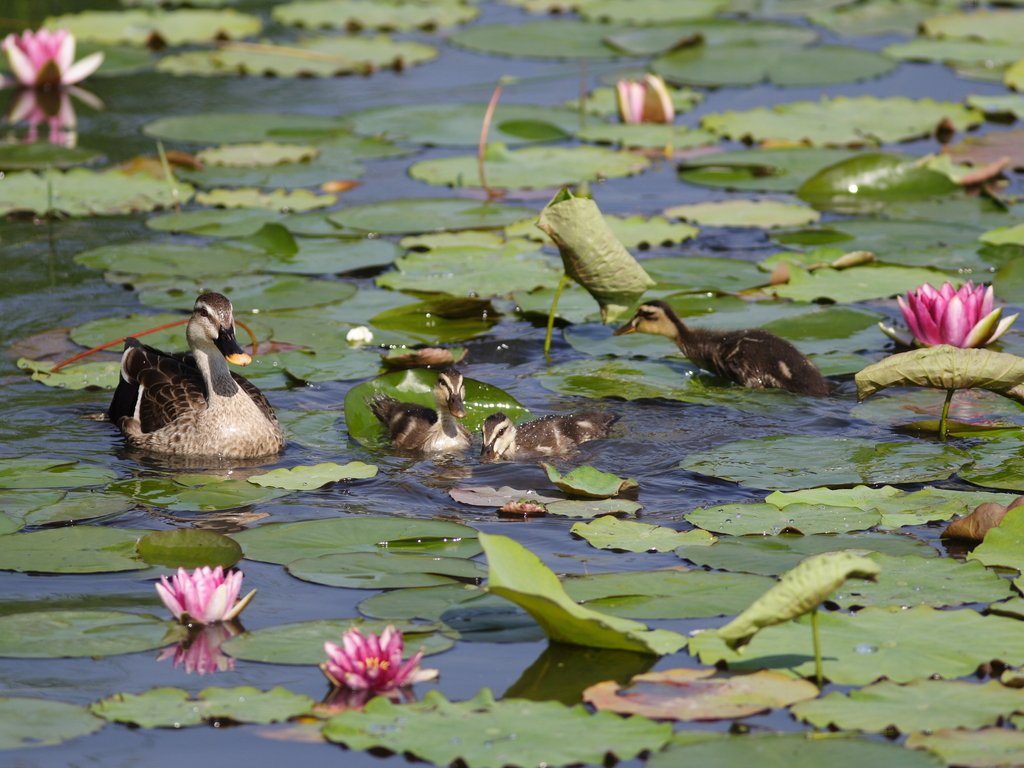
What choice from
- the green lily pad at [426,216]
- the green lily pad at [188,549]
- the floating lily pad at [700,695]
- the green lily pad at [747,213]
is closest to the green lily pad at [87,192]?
the green lily pad at [426,216]

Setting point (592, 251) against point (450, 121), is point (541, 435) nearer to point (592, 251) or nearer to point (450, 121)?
point (592, 251)

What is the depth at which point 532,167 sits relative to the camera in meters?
10.0

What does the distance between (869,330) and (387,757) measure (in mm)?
4599

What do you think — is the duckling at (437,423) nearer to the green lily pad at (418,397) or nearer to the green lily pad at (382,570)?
the green lily pad at (418,397)

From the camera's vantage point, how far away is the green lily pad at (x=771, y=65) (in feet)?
39.7

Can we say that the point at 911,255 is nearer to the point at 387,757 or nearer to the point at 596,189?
the point at 596,189

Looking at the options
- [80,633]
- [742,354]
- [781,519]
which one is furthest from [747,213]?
[80,633]

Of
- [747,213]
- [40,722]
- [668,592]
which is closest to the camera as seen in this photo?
[40,722]

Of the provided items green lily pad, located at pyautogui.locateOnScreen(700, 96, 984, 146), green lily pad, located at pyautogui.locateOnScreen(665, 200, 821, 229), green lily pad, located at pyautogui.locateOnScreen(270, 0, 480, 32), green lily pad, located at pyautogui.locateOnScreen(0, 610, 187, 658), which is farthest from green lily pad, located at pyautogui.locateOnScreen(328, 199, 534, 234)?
green lily pad, located at pyautogui.locateOnScreen(270, 0, 480, 32)

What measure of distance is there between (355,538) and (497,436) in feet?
3.97

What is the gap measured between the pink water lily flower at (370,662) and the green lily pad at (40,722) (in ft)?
2.22

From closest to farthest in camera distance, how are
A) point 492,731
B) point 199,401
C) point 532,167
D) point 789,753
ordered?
1. point 789,753
2. point 492,731
3. point 199,401
4. point 532,167

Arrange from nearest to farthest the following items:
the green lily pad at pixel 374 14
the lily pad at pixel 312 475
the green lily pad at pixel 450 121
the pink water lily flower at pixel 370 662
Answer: the pink water lily flower at pixel 370 662 < the lily pad at pixel 312 475 < the green lily pad at pixel 450 121 < the green lily pad at pixel 374 14

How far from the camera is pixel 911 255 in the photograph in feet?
26.2
